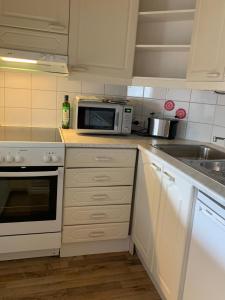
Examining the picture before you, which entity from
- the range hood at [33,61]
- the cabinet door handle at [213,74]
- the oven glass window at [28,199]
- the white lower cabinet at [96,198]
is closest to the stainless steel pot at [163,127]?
the white lower cabinet at [96,198]

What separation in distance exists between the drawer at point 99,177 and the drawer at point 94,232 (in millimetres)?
337

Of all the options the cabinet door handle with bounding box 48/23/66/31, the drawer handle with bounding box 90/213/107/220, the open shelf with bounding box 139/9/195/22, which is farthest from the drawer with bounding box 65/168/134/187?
the open shelf with bounding box 139/9/195/22

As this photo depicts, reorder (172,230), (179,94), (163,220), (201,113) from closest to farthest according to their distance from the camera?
(172,230), (163,220), (201,113), (179,94)

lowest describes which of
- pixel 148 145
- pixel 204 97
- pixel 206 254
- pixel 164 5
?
pixel 206 254

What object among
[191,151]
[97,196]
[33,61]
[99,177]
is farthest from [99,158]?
[33,61]

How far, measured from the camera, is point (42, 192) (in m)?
1.92

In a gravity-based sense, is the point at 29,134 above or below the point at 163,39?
below

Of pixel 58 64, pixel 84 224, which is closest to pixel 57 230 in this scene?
pixel 84 224

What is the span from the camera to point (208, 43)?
1.75 meters

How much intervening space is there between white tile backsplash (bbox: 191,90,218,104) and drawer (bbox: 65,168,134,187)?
81 cm

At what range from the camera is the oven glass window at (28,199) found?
1.85 meters

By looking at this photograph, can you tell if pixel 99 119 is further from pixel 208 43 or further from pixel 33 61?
pixel 208 43

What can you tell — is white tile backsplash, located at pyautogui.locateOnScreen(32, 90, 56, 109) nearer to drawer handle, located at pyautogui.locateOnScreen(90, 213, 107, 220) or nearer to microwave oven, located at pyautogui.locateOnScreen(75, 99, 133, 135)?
microwave oven, located at pyautogui.locateOnScreen(75, 99, 133, 135)

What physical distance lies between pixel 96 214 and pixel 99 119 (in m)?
0.73
